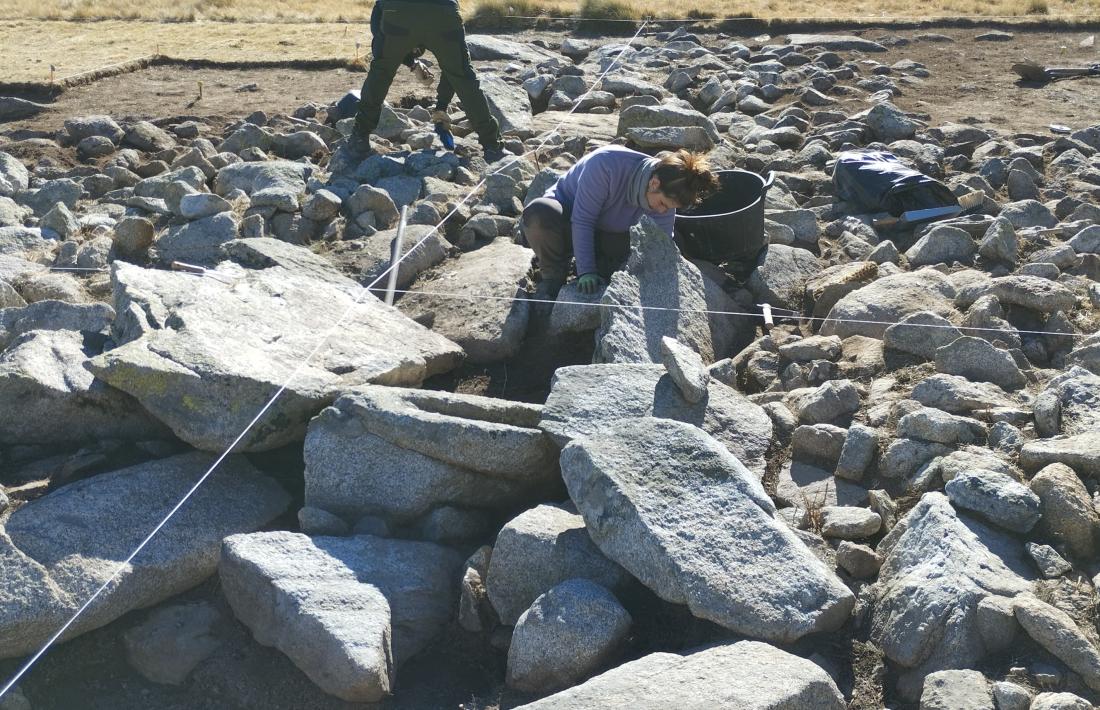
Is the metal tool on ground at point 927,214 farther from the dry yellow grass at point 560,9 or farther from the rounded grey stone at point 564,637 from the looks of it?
the dry yellow grass at point 560,9

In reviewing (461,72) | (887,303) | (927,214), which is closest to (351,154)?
(461,72)

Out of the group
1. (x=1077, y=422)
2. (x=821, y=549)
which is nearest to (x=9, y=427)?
(x=821, y=549)

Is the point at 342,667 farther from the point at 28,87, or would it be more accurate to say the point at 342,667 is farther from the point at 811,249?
the point at 28,87

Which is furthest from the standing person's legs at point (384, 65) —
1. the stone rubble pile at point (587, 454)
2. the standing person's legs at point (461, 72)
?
the stone rubble pile at point (587, 454)

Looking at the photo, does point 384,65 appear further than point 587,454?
Yes

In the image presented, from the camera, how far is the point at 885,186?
25.0 feet

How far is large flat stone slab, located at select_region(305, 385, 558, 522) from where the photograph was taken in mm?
4645

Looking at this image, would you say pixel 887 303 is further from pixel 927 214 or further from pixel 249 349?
pixel 249 349

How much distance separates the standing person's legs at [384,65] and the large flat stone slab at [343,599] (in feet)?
17.7

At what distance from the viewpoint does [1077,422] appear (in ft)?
15.0

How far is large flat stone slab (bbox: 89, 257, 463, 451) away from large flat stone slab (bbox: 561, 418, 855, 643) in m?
1.37

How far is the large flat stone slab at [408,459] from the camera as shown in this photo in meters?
4.64

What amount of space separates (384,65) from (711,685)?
22.2 ft

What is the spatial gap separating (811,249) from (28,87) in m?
8.57
